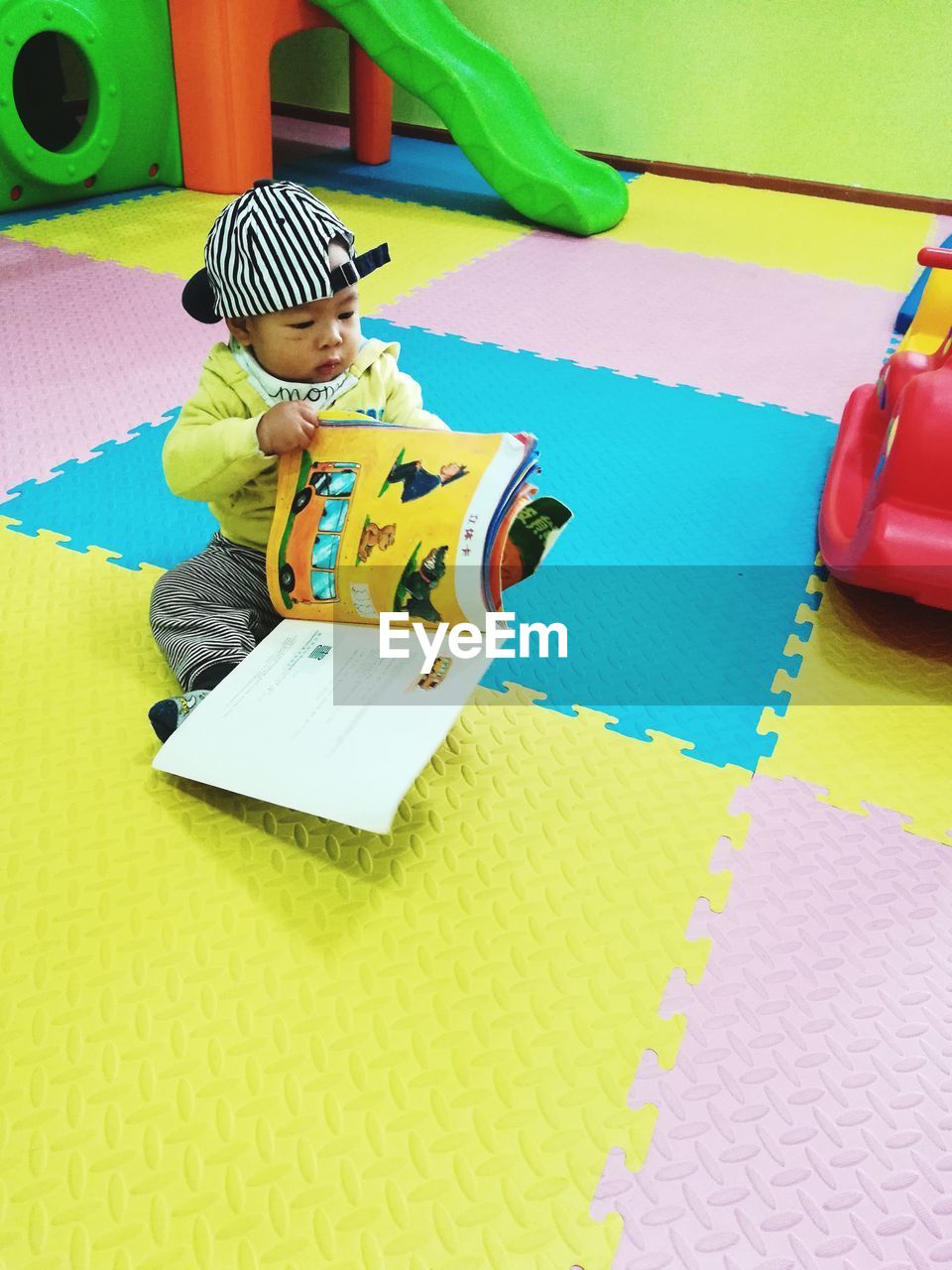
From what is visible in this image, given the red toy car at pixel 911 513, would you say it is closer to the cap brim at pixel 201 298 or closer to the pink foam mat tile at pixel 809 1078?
the pink foam mat tile at pixel 809 1078

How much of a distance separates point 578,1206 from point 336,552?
54 centimetres

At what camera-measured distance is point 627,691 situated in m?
1.00

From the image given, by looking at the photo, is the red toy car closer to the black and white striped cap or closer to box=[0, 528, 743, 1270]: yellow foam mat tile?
box=[0, 528, 743, 1270]: yellow foam mat tile

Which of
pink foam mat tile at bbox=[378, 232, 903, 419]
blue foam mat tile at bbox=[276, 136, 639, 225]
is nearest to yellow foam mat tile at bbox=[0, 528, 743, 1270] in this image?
pink foam mat tile at bbox=[378, 232, 903, 419]

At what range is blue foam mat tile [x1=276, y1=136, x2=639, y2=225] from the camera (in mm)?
2715

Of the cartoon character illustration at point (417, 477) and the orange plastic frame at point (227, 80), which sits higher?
the orange plastic frame at point (227, 80)

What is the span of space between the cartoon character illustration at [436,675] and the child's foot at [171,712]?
0.64 ft

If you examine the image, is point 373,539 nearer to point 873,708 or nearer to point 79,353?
point 873,708

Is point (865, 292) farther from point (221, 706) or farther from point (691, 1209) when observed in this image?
point (691, 1209)

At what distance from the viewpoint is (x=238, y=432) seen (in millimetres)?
870

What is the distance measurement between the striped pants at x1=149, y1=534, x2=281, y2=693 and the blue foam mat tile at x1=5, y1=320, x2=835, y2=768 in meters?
0.16

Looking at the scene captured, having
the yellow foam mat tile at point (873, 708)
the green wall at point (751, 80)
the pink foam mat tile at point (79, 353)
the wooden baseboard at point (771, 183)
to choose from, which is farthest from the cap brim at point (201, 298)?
the wooden baseboard at point (771, 183)

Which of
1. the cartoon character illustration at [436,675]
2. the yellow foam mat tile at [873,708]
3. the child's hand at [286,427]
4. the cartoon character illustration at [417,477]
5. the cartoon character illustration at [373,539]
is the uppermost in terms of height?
the child's hand at [286,427]

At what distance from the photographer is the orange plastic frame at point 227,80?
7.77 feet
